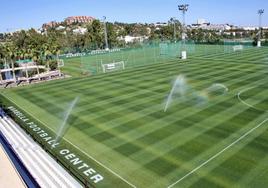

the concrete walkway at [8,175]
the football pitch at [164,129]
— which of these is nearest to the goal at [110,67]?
the football pitch at [164,129]

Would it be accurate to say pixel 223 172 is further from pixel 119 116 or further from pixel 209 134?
pixel 119 116

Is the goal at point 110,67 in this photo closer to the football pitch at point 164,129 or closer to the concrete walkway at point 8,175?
the football pitch at point 164,129

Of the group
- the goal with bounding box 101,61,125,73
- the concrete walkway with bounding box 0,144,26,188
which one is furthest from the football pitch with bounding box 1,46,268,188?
the goal with bounding box 101,61,125,73

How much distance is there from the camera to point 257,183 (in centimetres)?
1287

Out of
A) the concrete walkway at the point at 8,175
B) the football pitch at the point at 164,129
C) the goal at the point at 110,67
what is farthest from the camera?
the goal at the point at 110,67

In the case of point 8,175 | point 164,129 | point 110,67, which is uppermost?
point 110,67

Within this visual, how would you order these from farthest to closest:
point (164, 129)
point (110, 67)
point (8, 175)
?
point (110, 67), point (164, 129), point (8, 175)

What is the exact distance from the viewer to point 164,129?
19.5m

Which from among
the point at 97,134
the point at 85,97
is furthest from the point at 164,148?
the point at 85,97

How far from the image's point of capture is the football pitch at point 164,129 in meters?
14.0

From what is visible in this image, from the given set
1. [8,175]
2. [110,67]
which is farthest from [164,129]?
[110,67]

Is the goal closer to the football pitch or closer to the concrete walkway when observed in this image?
the football pitch

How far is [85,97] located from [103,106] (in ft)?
15.7

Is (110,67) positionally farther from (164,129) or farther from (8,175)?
(8,175)
